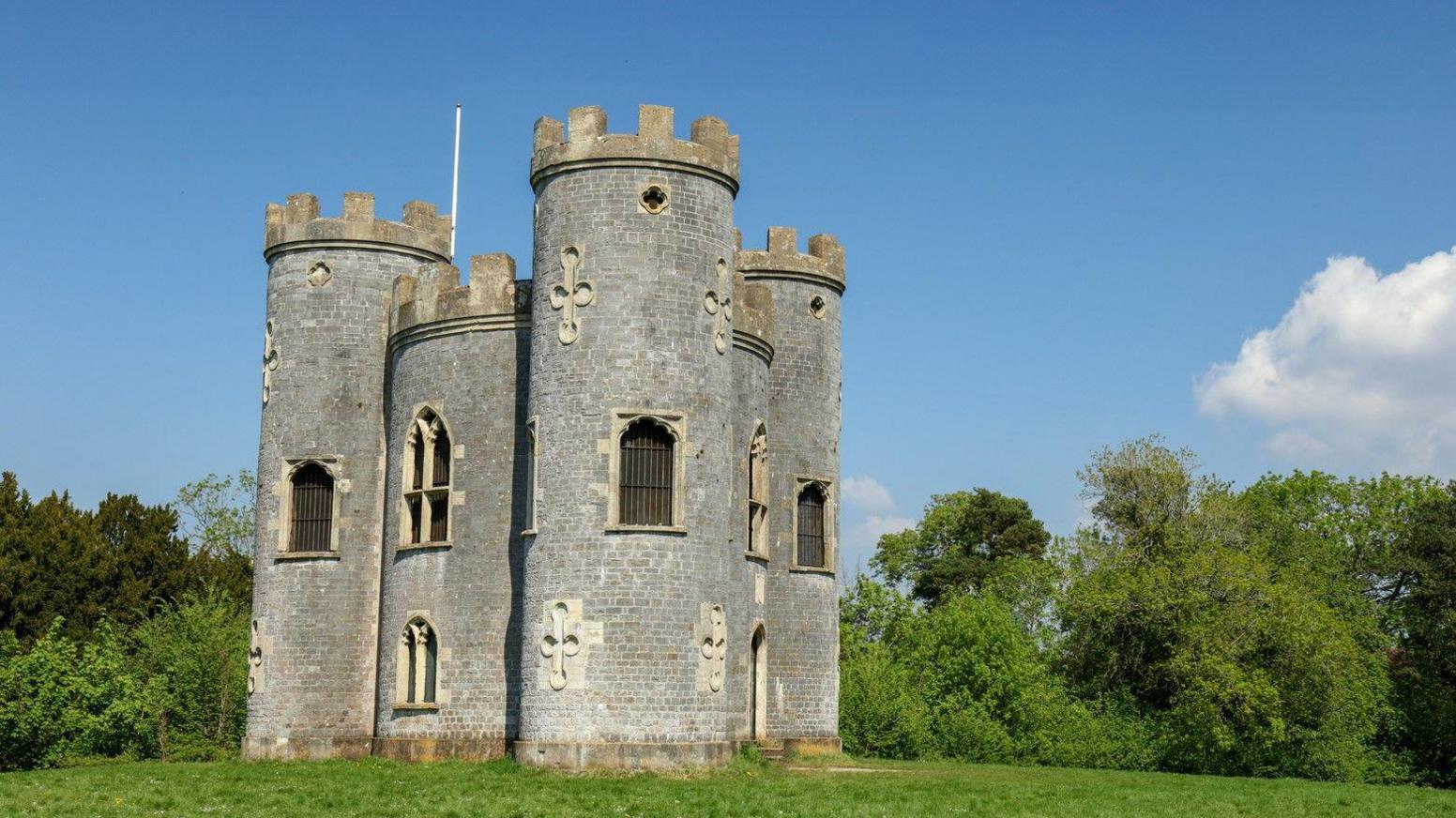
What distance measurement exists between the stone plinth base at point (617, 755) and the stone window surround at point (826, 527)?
28.2ft

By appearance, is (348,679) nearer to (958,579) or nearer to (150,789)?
(150,789)

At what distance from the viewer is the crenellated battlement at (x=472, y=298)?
2934cm

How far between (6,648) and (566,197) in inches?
1063

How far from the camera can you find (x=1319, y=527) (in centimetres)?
6091

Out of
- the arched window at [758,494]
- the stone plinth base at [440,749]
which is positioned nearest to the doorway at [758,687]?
the arched window at [758,494]

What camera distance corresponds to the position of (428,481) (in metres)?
A: 29.7

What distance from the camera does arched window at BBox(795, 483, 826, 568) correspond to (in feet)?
112

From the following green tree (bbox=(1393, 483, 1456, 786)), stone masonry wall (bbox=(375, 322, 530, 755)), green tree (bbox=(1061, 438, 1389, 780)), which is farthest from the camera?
green tree (bbox=(1393, 483, 1456, 786))

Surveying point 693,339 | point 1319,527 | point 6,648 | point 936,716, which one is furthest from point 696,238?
point 1319,527

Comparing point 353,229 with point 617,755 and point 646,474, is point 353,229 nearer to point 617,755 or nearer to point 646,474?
point 646,474

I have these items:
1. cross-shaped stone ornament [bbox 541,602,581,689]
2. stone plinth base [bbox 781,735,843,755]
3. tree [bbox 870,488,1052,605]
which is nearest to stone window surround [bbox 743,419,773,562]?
stone plinth base [bbox 781,735,843,755]

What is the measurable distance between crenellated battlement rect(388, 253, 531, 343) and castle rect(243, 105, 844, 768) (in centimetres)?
6

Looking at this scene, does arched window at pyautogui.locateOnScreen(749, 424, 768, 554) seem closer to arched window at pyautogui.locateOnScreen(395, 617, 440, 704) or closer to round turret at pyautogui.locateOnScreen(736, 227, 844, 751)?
round turret at pyautogui.locateOnScreen(736, 227, 844, 751)

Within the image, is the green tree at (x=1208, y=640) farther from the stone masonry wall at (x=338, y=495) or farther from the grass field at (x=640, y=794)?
the stone masonry wall at (x=338, y=495)
